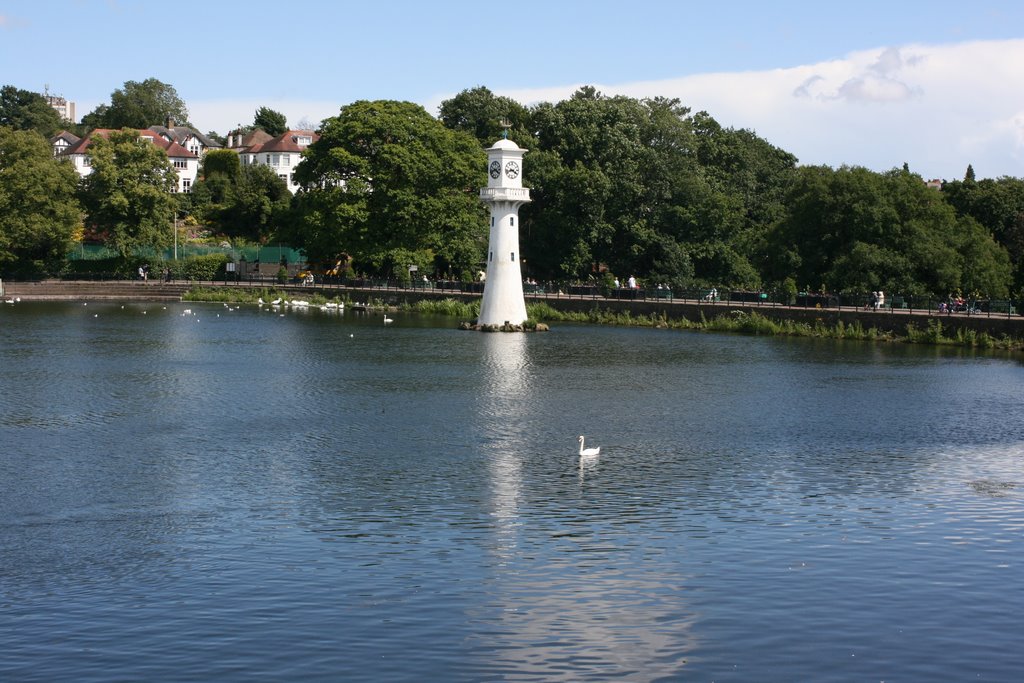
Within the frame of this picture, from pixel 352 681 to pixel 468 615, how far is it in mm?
3306

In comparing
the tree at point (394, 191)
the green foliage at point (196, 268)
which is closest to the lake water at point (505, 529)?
the tree at point (394, 191)

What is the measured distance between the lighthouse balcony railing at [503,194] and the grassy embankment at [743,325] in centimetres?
1470

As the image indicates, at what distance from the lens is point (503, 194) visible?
71.9 meters

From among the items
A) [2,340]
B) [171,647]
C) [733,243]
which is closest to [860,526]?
[171,647]

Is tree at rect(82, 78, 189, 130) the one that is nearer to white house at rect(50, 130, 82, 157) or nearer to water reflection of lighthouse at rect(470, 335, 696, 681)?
white house at rect(50, 130, 82, 157)

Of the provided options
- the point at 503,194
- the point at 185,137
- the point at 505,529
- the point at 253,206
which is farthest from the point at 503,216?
the point at 185,137

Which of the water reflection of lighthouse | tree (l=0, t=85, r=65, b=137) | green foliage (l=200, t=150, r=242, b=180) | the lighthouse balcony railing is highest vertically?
tree (l=0, t=85, r=65, b=137)

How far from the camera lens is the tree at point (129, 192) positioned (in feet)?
363

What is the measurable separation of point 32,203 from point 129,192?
9037 millimetres

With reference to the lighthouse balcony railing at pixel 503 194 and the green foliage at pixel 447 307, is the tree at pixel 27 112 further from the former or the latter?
the lighthouse balcony railing at pixel 503 194

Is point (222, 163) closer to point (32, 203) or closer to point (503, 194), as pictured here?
point (32, 203)

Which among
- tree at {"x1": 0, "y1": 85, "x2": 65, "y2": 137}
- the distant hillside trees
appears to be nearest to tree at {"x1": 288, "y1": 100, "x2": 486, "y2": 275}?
the distant hillside trees

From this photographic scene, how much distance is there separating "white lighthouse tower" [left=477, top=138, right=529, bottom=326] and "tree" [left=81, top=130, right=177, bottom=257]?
5027cm

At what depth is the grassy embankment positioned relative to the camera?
224ft
